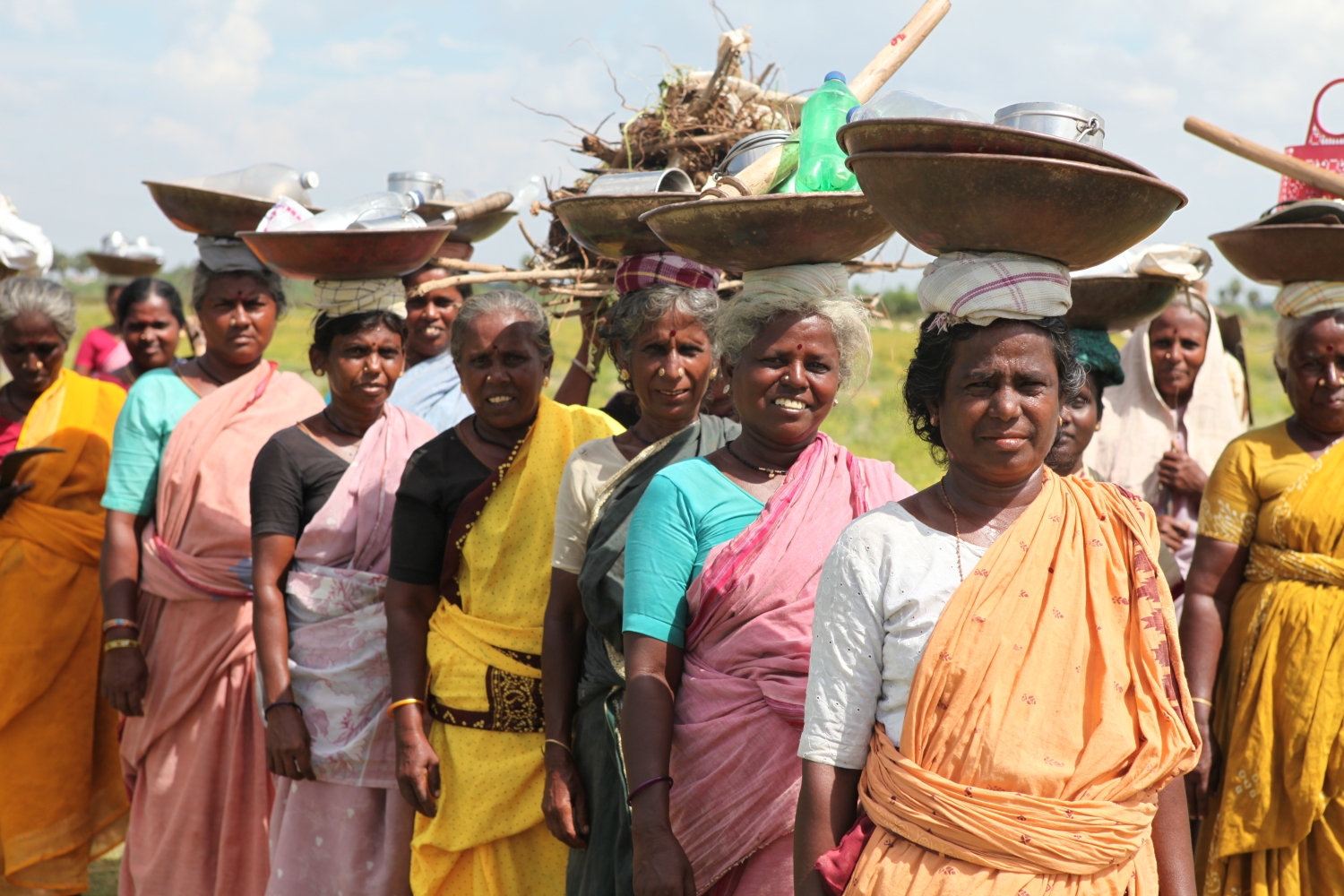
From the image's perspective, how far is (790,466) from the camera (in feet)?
9.96

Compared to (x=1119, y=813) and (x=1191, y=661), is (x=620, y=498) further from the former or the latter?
(x=1191, y=661)

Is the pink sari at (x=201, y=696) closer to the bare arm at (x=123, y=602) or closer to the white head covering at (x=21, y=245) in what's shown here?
the bare arm at (x=123, y=602)

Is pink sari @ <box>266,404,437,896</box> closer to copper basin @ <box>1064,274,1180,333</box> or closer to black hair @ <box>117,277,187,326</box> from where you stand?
copper basin @ <box>1064,274,1180,333</box>

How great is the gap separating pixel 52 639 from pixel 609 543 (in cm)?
342

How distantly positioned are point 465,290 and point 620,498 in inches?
115

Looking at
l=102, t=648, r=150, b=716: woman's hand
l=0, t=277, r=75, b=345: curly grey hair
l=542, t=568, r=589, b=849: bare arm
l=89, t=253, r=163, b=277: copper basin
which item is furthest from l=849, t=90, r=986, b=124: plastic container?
l=89, t=253, r=163, b=277: copper basin

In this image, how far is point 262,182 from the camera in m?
4.70

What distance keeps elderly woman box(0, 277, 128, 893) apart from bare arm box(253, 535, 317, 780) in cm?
178

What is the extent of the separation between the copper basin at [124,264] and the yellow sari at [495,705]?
695 centimetres

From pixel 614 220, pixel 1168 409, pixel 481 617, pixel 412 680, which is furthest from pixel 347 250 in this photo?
pixel 1168 409

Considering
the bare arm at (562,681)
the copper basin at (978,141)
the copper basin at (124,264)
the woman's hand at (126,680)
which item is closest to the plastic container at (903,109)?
the copper basin at (978,141)

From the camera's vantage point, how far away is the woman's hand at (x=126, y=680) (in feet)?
15.2

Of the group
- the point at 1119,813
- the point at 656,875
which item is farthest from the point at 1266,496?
the point at 656,875

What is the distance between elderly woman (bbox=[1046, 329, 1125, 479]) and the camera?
3.82 metres
